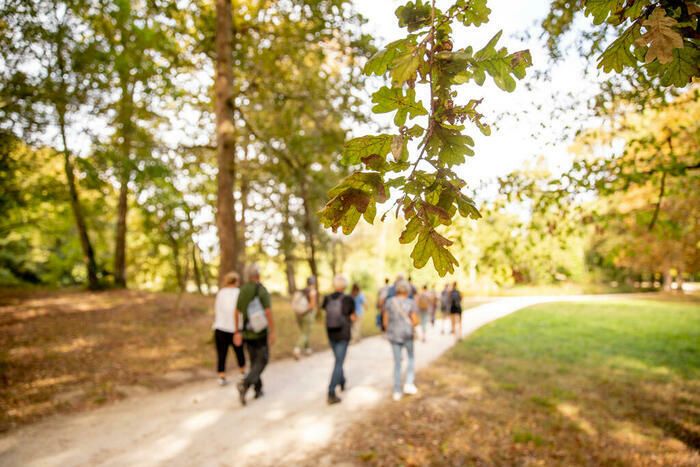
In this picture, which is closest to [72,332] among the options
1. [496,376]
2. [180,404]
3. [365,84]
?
[180,404]

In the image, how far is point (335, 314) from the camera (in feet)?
20.2

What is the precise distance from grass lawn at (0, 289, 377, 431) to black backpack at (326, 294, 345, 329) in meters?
3.21

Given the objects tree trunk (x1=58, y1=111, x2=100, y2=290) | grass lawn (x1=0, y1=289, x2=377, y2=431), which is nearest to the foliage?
grass lawn (x1=0, y1=289, x2=377, y2=431)

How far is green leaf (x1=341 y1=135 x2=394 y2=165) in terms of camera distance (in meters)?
1.22

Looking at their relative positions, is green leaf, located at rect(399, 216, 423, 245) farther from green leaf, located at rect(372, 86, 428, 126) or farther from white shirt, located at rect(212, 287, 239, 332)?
white shirt, located at rect(212, 287, 239, 332)

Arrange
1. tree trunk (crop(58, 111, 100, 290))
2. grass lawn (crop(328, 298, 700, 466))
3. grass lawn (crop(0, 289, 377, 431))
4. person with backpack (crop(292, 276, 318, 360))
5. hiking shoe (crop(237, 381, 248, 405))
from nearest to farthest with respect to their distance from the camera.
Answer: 1. grass lawn (crop(328, 298, 700, 466))
2. hiking shoe (crop(237, 381, 248, 405))
3. grass lawn (crop(0, 289, 377, 431))
4. person with backpack (crop(292, 276, 318, 360))
5. tree trunk (crop(58, 111, 100, 290))

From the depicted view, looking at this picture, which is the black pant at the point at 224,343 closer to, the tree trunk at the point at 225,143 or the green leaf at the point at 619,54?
the tree trunk at the point at 225,143

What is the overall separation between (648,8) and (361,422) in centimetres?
534

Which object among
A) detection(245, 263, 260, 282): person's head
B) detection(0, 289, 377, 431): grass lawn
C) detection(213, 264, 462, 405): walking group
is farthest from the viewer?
detection(0, 289, 377, 431): grass lawn

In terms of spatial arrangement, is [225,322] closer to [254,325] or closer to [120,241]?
[254,325]

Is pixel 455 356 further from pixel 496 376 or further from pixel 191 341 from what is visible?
pixel 191 341

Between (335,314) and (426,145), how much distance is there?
5208 millimetres

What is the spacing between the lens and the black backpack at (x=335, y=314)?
20.1ft

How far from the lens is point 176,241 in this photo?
1338 centimetres
